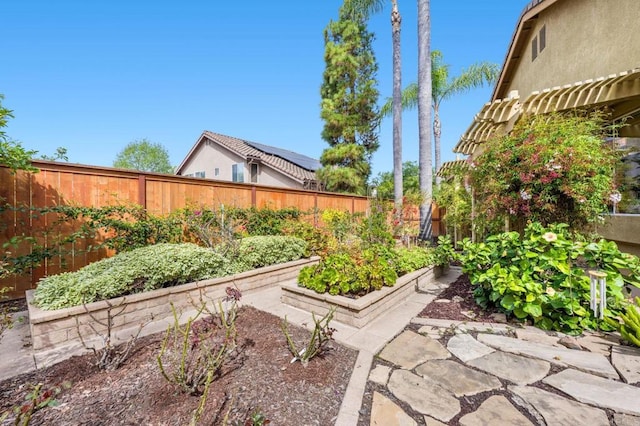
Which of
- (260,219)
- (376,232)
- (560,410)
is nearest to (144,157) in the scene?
(260,219)

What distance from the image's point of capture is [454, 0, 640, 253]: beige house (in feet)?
14.8

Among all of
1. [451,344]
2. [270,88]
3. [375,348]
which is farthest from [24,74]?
[451,344]

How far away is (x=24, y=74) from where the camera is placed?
9.12m

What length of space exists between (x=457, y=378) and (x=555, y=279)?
6.35 feet

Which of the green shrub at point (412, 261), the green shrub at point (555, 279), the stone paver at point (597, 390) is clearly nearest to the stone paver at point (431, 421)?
the stone paver at point (597, 390)

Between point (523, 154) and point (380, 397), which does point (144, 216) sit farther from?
point (523, 154)

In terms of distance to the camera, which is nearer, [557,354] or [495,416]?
[495,416]

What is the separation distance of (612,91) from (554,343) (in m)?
4.34

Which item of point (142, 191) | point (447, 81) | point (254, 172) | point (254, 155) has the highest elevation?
point (447, 81)

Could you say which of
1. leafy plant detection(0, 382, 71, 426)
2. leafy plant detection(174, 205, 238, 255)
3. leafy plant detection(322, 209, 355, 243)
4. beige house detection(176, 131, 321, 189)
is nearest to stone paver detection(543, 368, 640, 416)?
leafy plant detection(0, 382, 71, 426)

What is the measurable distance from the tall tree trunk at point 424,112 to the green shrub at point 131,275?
6450 mm

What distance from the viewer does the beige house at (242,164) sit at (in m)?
15.3

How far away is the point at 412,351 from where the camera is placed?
A: 8.94 feet

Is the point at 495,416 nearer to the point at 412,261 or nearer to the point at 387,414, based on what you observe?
the point at 387,414
